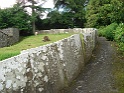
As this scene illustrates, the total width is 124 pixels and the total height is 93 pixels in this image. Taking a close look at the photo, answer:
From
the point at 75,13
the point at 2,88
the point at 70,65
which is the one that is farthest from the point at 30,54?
the point at 75,13

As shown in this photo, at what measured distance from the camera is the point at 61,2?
182 ft

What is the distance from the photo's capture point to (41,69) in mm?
7676

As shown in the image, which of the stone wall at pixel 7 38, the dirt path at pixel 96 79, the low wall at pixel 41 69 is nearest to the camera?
the low wall at pixel 41 69

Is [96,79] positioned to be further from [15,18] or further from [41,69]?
[15,18]

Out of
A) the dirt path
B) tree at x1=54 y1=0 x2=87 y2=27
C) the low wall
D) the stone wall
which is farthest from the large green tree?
the low wall

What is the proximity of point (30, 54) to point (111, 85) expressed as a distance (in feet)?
10.7

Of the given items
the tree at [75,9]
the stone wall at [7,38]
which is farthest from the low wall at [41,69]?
the tree at [75,9]

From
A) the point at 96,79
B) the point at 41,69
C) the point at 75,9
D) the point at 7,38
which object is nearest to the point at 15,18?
the point at 7,38

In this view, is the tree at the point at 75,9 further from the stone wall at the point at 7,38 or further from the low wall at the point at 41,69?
the low wall at the point at 41,69

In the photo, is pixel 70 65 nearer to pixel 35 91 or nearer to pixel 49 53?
pixel 49 53

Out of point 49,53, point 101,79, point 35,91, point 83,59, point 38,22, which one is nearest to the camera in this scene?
point 35,91

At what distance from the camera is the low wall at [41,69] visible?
647cm

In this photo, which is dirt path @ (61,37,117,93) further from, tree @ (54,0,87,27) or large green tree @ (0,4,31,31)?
tree @ (54,0,87,27)

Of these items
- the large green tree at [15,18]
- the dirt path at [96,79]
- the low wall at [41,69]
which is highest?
the large green tree at [15,18]
